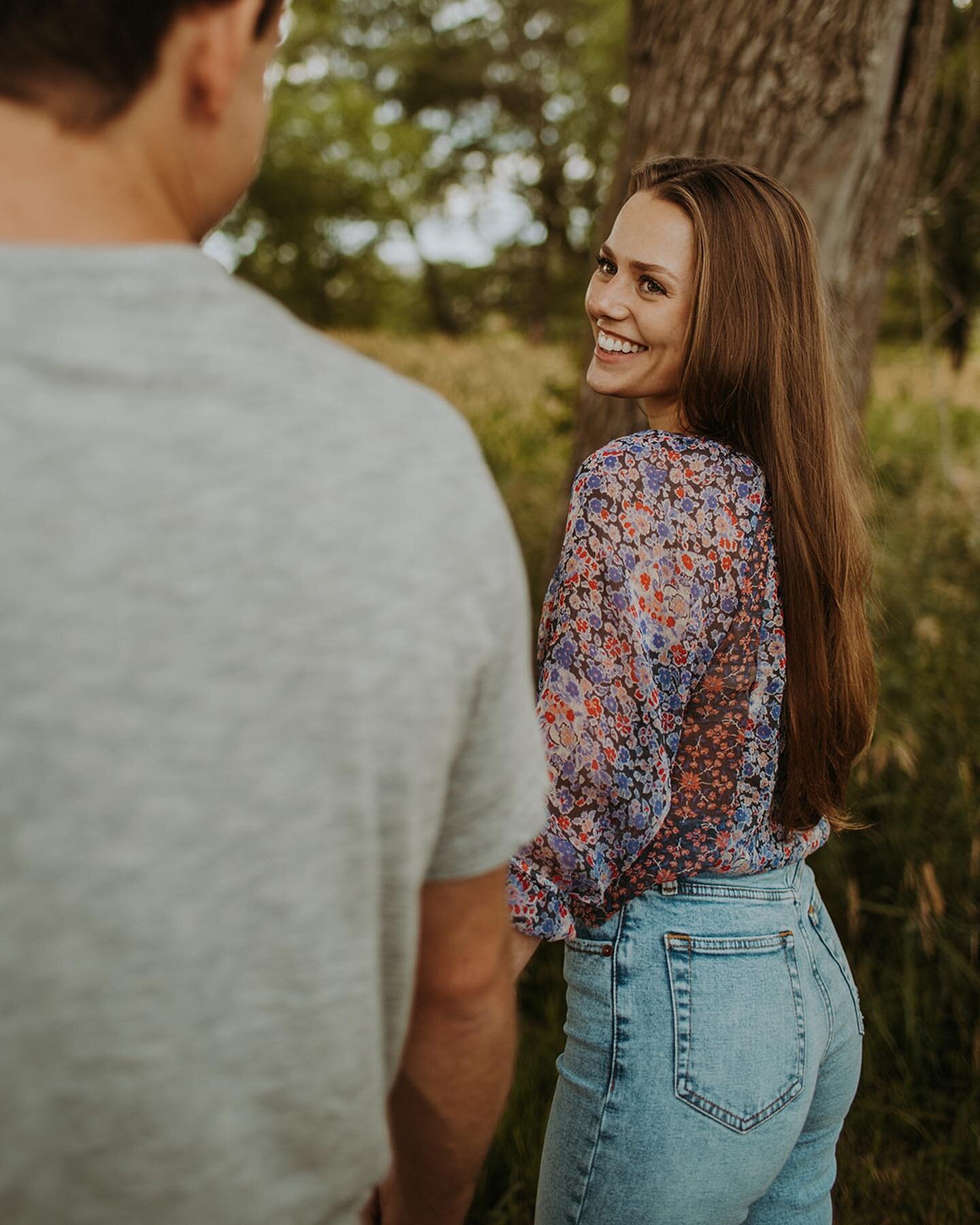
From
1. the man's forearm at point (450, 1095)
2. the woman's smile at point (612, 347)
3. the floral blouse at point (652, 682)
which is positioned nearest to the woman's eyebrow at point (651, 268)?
the woman's smile at point (612, 347)

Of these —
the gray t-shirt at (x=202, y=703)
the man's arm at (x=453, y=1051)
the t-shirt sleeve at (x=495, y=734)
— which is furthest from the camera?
the man's arm at (x=453, y=1051)

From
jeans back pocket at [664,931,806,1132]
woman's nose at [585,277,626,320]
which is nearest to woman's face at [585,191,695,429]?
woman's nose at [585,277,626,320]

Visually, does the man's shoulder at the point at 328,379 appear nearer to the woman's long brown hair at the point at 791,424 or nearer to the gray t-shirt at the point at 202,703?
the gray t-shirt at the point at 202,703

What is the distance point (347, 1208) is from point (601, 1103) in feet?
1.96

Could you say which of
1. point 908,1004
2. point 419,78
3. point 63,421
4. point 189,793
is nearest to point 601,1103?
point 189,793

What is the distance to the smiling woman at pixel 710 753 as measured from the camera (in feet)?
4.49

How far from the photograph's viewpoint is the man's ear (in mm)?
767

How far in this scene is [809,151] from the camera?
2.66 meters

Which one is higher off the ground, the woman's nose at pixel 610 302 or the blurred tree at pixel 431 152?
the blurred tree at pixel 431 152

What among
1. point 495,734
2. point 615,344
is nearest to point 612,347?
point 615,344

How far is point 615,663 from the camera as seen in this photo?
4.42 ft

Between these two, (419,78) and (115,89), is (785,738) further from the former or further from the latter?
(419,78)

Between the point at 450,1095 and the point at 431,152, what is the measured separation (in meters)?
25.3

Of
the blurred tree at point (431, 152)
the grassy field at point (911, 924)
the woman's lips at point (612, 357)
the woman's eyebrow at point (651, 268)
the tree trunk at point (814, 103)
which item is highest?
the blurred tree at point (431, 152)
